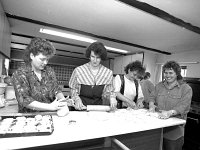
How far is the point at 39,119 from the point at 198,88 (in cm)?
343

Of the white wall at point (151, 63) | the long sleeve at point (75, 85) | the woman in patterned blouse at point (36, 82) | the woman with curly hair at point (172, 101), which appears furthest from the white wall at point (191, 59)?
the woman in patterned blouse at point (36, 82)

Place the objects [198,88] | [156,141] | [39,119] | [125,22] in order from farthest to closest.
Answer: [198,88] → [125,22] → [156,141] → [39,119]

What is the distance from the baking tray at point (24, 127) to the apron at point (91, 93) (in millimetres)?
712

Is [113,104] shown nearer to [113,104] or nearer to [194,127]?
[113,104]

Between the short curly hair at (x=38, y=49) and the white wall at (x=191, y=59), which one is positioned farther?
the white wall at (x=191, y=59)

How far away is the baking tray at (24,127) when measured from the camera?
32.0 inches

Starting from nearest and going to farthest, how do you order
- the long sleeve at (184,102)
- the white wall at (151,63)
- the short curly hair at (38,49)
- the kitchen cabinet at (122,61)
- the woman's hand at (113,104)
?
1. the short curly hair at (38,49)
2. the woman's hand at (113,104)
3. the long sleeve at (184,102)
4. the white wall at (151,63)
5. the kitchen cabinet at (122,61)

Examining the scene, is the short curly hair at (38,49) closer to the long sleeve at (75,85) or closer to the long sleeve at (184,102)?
the long sleeve at (75,85)

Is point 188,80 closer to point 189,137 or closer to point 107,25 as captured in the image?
point 189,137

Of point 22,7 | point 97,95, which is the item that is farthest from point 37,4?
point 97,95

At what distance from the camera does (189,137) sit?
3.09m

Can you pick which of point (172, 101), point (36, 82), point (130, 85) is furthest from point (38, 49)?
point (172, 101)

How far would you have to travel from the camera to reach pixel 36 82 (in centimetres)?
130

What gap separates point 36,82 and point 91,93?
0.62 metres
